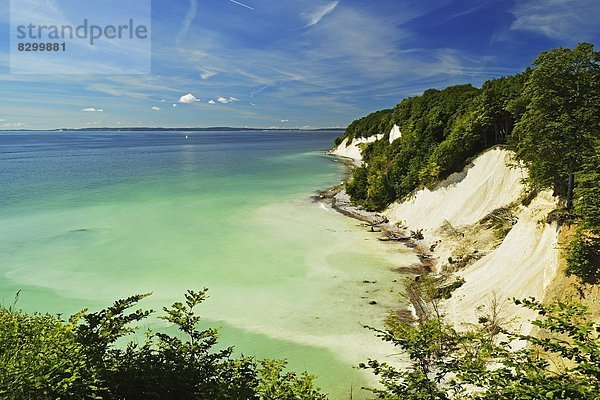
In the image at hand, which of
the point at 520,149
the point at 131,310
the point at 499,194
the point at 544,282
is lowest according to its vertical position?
the point at 131,310

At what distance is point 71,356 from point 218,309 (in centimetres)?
1372

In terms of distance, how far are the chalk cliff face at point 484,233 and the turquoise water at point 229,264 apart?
4.06m

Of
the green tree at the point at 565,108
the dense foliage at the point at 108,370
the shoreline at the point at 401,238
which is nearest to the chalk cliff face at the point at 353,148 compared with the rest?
the shoreline at the point at 401,238

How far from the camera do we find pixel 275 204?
4697 centimetres

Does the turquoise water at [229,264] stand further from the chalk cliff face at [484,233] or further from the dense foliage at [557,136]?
the dense foliage at [557,136]

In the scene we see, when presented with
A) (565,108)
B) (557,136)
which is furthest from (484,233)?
(565,108)

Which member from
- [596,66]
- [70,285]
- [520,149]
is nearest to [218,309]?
[70,285]

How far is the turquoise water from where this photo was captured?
710 inches

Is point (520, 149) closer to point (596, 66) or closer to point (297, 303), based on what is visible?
point (596, 66)

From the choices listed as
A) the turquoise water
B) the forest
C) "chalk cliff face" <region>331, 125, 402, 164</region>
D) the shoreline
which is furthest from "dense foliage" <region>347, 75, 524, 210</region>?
"chalk cliff face" <region>331, 125, 402, 164</region>

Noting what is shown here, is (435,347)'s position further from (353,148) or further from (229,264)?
(353,148)

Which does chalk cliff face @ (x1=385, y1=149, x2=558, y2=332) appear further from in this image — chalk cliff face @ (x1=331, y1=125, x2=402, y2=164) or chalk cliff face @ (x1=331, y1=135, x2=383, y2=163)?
chalk cliff face @ (x1=331, y1=135, x2=383, y2=163)

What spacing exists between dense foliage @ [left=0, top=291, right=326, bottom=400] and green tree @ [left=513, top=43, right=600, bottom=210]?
16.4 meters

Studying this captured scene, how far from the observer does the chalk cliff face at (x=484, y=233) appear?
1630cm
